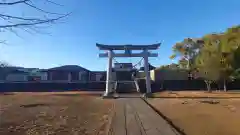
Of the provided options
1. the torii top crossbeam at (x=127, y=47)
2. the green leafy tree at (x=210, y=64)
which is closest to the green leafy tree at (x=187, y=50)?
the green leafy tree at (x=210, y=64)

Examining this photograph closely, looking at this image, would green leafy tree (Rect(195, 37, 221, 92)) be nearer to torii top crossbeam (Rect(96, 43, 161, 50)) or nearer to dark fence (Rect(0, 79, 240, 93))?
dark fence (Rect(0, 79, 240, 93))

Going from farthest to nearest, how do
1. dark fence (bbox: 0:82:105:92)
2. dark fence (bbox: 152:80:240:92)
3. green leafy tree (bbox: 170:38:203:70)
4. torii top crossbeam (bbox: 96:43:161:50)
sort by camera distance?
green leafy tree (bbox: 170:38:203:70) → dark fence (bbox: 0:82:105:92) → dark fence (bbox: 152:80:240:92) → torii top crossbeam (bbox: 96:43:161:50)

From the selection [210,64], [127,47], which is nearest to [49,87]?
[127,47]

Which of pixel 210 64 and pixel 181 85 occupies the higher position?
pixel 210 64

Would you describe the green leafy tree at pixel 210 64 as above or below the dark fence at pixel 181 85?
above

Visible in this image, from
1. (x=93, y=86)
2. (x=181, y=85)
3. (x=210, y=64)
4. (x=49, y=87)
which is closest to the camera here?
(x=210, y=64)

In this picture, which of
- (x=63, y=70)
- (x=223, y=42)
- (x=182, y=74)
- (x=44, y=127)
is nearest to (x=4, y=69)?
(x=63, y=70)

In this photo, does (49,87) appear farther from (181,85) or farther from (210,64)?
(210,64)

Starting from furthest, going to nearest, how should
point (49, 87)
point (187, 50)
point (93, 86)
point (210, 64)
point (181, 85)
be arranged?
point (187, 50), point (49, 87), point (93, 86), point (181, 85), point (210, 64)

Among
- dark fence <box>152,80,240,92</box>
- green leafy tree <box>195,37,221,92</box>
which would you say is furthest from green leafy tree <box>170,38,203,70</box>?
green leafy tree <box>195,37,221,92</box>

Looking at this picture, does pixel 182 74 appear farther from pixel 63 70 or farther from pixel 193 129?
pixel 193 129

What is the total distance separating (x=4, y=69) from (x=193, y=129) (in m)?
48.5

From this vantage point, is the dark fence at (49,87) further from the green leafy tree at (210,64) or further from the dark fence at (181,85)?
the green leafy tree at (210,64)

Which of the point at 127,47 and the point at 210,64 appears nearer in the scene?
the point at 127,47
